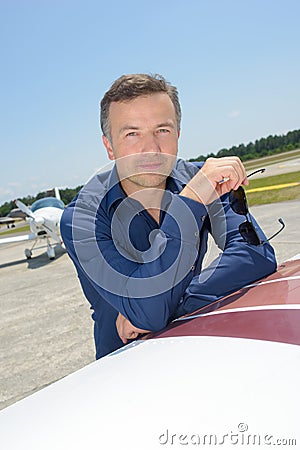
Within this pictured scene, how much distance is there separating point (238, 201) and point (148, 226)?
32 cm

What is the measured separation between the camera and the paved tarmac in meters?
3.20

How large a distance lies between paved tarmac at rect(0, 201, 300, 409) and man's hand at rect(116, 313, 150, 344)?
2000 millimetres

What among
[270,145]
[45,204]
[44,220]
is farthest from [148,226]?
[270,145]

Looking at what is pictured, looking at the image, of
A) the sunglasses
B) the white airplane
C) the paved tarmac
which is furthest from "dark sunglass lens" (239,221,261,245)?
the white airplane

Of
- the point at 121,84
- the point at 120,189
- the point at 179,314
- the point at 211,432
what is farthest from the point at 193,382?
the point at 121,84

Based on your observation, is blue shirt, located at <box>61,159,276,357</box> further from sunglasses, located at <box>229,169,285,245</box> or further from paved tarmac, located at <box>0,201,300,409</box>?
paved tarmac, located at <box>0,201,300,409</box>

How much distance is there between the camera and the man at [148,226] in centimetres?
112

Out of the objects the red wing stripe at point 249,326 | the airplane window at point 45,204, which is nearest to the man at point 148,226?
the red wing stripe at point 249,326

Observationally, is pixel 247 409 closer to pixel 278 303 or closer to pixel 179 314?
pixel 278 303

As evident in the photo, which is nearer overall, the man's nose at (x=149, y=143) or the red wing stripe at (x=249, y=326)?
the red wing stripe at (x=249, y=326)

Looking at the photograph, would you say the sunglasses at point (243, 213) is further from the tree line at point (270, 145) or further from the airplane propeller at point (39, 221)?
the tree line at point (270, 145)

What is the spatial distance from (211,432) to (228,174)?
74cm

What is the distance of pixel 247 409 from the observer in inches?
25.6

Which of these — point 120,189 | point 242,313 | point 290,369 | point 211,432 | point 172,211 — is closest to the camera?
point 211,432
